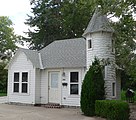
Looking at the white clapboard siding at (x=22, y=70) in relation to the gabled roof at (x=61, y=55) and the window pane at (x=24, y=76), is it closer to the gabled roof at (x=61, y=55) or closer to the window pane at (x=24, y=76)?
the window pane at (x=24, y=76)

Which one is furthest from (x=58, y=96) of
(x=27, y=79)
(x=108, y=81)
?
(x=108, y=81)

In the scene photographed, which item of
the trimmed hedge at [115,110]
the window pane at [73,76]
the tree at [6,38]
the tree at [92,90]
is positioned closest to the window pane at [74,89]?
the window pane at [73,76]

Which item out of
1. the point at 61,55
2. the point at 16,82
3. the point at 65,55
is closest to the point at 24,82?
the point at 16,82

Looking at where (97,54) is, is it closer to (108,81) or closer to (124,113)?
(108,81)

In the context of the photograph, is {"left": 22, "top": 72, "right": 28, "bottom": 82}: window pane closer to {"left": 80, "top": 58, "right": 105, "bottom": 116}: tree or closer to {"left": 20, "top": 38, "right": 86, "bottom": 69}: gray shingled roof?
{"left": 20, "top": 38, "right": 86, "bottom": 69}: gray shingled roof

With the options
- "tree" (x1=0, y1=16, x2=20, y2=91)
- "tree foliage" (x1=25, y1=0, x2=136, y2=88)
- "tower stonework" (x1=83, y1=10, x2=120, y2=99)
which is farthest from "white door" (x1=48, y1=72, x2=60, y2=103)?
"tree" (x1=0, y1=16, x2=20, y2=91)

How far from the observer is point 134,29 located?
11.3 metres

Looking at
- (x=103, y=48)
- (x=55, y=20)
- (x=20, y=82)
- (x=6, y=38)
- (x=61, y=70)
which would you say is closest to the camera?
(x=103, y=48)

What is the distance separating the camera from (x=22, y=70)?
18.1 m

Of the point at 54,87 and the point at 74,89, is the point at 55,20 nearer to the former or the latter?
the point at 54,87

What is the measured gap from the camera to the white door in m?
17.1

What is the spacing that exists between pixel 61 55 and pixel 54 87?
103 inches

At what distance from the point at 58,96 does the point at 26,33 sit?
2115cm

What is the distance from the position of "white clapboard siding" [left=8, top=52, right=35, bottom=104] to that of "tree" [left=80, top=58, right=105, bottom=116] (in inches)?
217
